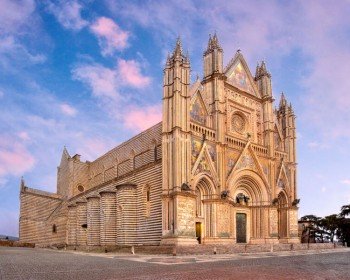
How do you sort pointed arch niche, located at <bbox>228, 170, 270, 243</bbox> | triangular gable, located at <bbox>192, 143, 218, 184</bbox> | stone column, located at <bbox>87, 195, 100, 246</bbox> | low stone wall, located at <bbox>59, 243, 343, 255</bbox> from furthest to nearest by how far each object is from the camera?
stone column, located at <bbox>87, 195, 100, 246</bbox>, pointed arch niche, located at <bbox>228, 170, 270, 243</bbox>, triangular gable, located at <bbox>192, 143, 218, 184</bbox>, low stone wall, located at <bbox>59, 243, 343, 255</bbox>

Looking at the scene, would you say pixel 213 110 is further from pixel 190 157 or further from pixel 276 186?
pixel 276 186

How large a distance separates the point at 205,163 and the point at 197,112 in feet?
16.7

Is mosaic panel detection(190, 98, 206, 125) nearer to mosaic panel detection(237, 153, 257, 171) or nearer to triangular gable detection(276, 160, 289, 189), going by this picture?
mosaic panel detection(237, 153, 257, 171)

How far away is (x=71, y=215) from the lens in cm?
5075

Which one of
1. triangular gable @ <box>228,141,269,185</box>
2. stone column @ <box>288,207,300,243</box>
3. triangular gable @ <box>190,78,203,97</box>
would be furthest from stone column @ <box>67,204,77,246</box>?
stone column @ <box>288,207,300,243</box>

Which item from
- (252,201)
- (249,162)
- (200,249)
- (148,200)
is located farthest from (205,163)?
(252,201)

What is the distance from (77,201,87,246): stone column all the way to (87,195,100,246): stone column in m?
2.81

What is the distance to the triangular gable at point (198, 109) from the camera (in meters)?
36.8

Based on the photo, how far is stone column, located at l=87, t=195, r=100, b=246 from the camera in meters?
41.2

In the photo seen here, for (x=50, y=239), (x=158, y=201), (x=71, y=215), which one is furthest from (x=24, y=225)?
(x=158, y=201)

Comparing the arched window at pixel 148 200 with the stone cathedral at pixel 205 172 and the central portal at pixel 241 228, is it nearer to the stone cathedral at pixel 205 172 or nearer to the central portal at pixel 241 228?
the stone cathedral at pixel 205 172

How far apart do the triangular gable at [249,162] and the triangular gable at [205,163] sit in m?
4.07

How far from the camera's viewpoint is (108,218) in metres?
39.0

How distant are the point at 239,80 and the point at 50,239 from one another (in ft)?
121
